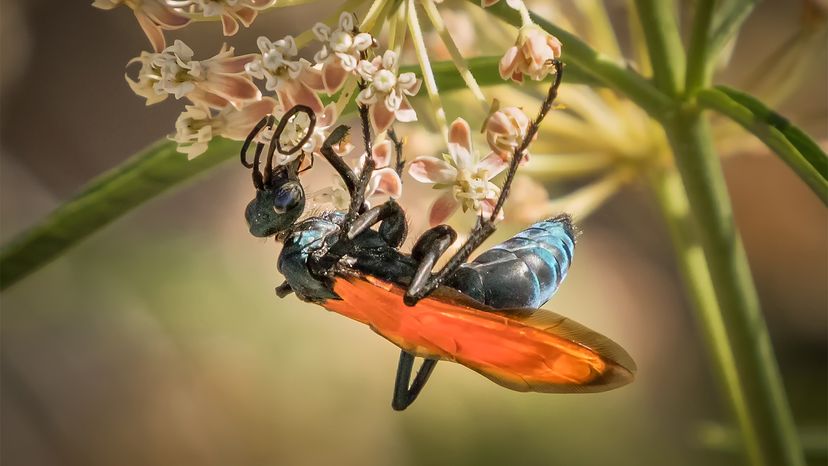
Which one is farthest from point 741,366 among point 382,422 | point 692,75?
point 382,422

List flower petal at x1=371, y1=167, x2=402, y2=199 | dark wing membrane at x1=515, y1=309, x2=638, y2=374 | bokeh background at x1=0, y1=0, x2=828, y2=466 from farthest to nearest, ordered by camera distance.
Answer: bokeh background at x1=0, y1=0, x2=828, y2=466 < flower petal at x1=371, y1=167, x2=402, y2=199 < dark wing membrane at x1=515, y1=309, x2=638, y2=374

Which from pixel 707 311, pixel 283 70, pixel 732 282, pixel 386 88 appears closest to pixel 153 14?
pixel 283 70

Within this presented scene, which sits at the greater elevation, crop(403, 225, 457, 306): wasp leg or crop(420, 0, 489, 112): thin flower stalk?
crop(420, 0, 489, 112): thin flower stalk

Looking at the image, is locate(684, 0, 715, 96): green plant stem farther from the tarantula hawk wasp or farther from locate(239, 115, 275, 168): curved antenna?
locate(239, 115, 275, 168): curved antenna

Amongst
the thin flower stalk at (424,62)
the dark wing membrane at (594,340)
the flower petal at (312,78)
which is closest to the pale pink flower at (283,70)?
the flower petal at (312,78)

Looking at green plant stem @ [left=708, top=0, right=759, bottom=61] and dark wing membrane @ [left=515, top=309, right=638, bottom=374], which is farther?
green plant stem @ [left=708, top=0, right=759, bottom=61]

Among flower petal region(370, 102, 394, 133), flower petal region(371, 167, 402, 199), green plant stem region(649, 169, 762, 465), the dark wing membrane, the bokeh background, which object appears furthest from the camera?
the bokeh background

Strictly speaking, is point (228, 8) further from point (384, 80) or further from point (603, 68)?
point (603, 68)

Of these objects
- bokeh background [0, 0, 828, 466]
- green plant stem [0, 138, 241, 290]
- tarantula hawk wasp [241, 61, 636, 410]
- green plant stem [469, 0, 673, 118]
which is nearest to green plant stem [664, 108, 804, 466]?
green plant stem [469, 0, 673, 118]
